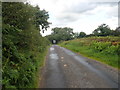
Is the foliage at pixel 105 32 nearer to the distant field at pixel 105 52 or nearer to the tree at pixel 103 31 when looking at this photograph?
the tree at pixel 103 31

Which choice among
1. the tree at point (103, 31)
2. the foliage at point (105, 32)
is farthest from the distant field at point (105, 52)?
the tree at point (103, 31)

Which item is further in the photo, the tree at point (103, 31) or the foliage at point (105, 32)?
the tree at point (103, 31)

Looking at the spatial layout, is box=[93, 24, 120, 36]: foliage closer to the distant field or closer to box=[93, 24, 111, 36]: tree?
box=[93, 24, 111, 36]: tree

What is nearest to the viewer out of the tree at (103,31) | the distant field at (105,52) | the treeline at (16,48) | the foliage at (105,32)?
the treeline at (16,48)

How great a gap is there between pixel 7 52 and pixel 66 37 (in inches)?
2975

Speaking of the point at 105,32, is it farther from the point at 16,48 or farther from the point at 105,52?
the point at 16,48

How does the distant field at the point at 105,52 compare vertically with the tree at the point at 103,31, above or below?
below

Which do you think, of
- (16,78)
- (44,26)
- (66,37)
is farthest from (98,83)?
(66,37)

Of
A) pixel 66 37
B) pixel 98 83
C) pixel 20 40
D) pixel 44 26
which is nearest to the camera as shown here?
pixel 98 83

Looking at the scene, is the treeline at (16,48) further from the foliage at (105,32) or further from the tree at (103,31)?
the tree at (103,31)

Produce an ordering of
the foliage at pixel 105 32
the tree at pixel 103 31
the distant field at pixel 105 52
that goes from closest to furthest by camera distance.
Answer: the distant field at pixel 105 52
the foliage at pixel 105 32
the tree at pixel 103 31

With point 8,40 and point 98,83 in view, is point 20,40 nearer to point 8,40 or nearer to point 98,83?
point 8,40

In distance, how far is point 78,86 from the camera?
6.39 metres

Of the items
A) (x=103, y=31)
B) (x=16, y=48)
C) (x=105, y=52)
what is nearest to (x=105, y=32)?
(x=103, y=31)
